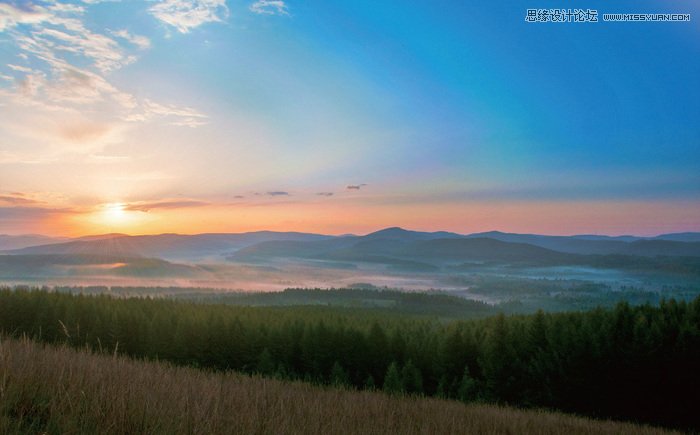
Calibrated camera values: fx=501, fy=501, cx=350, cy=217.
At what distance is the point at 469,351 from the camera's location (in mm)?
66188

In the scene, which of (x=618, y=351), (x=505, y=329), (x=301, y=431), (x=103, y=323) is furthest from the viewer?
(x=103, y=323)

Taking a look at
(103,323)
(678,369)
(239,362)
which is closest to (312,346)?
(239,362)

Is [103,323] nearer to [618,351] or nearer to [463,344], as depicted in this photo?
[463,344]

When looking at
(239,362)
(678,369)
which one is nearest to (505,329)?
(678,369)

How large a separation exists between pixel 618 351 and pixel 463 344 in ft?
60.2

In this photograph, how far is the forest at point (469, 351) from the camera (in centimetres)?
5216

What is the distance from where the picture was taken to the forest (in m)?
52.2

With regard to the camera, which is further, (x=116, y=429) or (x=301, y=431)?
(x=301, y=431)

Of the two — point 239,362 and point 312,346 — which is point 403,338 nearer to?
point 312,346

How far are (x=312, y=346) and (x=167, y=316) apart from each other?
2385cm

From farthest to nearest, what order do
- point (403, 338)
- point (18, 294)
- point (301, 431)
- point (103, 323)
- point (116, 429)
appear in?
point (18, 294) → point (103, 323) → point (403, 338) → point (301, 431) → point (116, 429)

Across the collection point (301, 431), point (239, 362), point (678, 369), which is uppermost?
point (301, 431)

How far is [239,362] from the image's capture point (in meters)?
71.1

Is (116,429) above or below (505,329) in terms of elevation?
above
